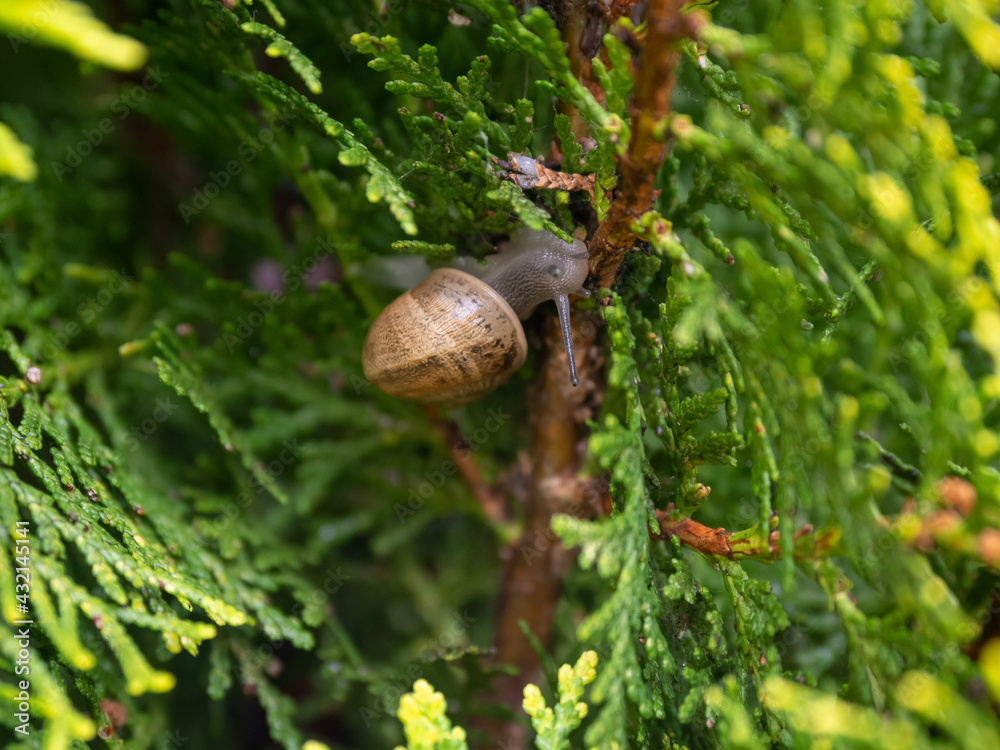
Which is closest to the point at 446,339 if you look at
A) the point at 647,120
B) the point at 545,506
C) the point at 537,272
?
the point at 537,272

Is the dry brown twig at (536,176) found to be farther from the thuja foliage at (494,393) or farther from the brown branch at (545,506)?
the brown branch at (545,506)

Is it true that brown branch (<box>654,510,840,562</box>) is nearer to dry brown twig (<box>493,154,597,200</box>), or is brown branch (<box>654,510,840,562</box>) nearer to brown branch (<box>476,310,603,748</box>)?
brown branch (<box>476,310,603,748</box>)

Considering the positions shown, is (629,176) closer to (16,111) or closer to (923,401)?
(923,401)

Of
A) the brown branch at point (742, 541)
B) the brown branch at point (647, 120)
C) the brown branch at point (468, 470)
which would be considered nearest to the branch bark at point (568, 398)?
the brown branch at point (647, 120)

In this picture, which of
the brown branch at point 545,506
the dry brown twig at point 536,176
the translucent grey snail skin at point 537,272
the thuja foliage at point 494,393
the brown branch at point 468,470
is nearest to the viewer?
the thuja foliage at point 494,393

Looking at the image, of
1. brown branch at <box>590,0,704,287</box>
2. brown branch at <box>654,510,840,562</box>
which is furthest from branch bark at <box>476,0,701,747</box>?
brown branch at <box>654,510,840,562</box>

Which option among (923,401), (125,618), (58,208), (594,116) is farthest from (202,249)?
(923,401)

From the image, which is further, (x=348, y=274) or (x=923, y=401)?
(x=923, y=401)
